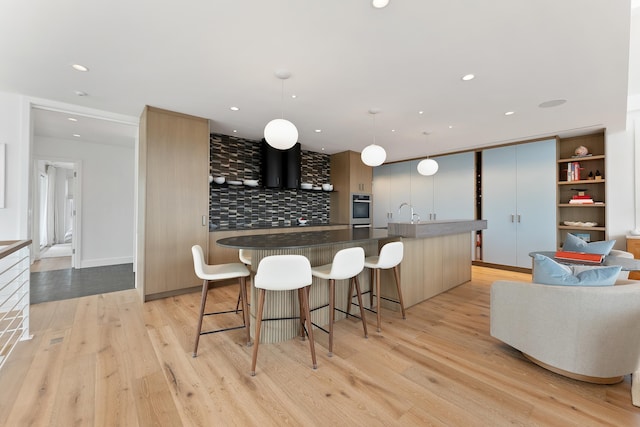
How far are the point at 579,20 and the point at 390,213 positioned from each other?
5168mm

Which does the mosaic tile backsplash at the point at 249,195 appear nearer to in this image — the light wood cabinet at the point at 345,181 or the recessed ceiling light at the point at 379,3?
the light wood cabinet at the point at 345,181

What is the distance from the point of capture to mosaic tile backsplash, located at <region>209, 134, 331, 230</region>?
4.64 meters

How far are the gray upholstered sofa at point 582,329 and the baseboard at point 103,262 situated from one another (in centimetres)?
663

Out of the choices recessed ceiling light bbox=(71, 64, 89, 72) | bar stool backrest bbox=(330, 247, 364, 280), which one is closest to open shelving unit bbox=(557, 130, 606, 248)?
bar stool backrest bbox=(330, 247, 364, 280)

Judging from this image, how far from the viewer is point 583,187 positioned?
4672 mm

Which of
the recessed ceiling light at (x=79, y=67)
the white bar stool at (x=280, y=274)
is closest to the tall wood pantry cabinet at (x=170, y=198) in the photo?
the recessed ceiling light at (x=79, y=67)

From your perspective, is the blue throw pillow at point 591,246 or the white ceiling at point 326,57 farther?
the blue throw pillow at point 591,246

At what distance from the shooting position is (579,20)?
1794 mm

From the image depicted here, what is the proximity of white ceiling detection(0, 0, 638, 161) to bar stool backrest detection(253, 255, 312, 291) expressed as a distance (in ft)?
5.36

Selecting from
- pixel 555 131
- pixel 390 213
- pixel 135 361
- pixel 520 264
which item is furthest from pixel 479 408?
pixel 390 213

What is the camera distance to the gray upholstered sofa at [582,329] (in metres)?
1.67

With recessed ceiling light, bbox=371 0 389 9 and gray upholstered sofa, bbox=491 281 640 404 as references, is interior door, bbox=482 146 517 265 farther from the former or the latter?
recessed ceiling light, bbox=371 0 389 9

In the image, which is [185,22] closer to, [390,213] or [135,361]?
[135,361]

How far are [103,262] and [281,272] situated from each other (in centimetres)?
540
